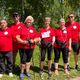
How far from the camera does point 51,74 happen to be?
11.8 meters

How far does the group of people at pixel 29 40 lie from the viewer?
10.6 metres

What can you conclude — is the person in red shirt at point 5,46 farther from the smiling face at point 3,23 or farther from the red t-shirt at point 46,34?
the red t-shirt at point 46,34

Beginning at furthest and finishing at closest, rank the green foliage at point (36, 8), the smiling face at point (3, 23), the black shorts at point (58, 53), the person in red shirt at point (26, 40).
Result: 1. the green foliage at point (36, 8)
2. the black shorts at point (58, 53)
3. the smiling face at point (3, 23)
4. the person in red shirt at point (26, 40)

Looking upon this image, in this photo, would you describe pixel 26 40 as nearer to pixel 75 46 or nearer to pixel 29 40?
pixel 29 40

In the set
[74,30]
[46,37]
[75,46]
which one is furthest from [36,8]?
[46,37]

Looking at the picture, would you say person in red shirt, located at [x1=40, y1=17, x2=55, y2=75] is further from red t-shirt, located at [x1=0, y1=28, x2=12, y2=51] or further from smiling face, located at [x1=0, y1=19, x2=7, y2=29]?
smiling face, located at [x1=0, y1=19, x2=7, y2=29]

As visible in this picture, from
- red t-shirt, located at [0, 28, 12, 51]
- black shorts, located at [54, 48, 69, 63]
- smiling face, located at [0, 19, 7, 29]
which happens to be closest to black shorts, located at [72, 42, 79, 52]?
black shorts, located at [54, 48, 69, 63]

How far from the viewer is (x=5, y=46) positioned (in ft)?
36.6

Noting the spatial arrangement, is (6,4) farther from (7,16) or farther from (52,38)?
(52,38)

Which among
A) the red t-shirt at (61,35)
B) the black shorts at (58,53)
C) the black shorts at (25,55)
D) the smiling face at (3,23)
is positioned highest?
the smiling face at (3,23)

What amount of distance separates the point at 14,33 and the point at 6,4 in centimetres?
1626

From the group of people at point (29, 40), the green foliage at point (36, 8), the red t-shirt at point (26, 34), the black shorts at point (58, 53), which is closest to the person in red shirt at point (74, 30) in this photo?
the group of people at point (29, 40)

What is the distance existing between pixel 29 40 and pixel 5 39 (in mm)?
1032

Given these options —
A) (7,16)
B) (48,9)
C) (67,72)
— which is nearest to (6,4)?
(7,16)
